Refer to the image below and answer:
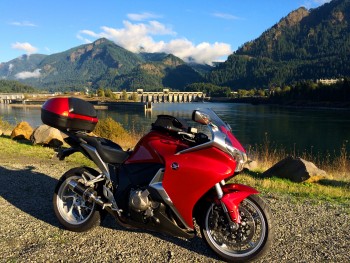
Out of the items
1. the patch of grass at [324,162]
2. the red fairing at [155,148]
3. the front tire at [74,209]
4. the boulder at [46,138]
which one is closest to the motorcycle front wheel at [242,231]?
the red fairing at [155,148]

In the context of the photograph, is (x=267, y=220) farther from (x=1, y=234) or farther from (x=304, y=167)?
(x=304, y=167)

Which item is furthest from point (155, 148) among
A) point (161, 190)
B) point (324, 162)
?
point (324, 162)

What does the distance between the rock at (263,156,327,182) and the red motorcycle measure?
250 inches

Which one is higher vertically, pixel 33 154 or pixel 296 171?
pixel 33 154

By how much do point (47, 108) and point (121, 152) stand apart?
1.20 m

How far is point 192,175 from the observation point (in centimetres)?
384

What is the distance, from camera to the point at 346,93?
10206 centimetres

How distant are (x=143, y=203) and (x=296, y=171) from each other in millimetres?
7048

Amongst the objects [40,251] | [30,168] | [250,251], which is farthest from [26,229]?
[30,168]

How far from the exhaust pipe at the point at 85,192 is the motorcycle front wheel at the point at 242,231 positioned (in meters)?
1.39

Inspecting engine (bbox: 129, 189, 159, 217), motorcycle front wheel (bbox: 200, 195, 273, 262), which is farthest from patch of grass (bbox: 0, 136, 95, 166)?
motorcycle front wheel (bbox: 200, 195, 273, 262)

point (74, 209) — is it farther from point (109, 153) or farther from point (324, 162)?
point (324, 162)

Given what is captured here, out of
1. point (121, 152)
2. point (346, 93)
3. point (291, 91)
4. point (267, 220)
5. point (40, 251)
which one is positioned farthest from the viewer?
point (291, 91)

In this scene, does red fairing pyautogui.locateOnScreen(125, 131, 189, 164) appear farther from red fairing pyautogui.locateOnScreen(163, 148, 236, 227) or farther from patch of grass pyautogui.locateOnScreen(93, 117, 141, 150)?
patch of grass pyautogui.locateOnScreen(93, 117, 141, 150)
